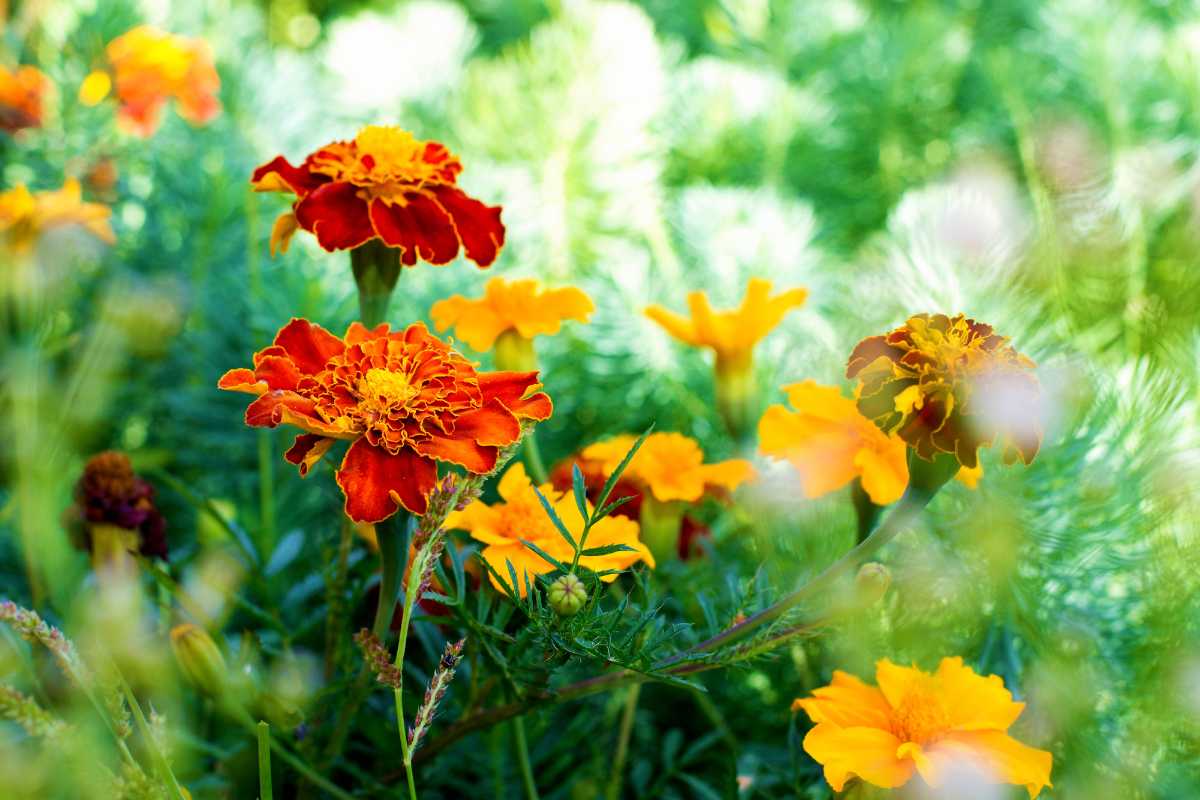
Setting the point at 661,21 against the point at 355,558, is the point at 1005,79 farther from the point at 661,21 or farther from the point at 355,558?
the point at 355,558

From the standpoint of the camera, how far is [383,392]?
0.29 m

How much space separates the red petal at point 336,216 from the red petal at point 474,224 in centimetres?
3

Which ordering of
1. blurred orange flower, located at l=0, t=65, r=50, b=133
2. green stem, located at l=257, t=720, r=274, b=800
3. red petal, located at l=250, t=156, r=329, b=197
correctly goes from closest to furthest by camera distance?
green stem, located at l=257, t=720, r=274, b=800, red petal, located at l=250, t=156, r=329, b=197, blurred orange flower, located at l=0, t=65, r=50, b=133

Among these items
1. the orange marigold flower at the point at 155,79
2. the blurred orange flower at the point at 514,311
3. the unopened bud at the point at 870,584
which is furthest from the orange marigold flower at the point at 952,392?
the orange marigold flower at the point at 155,79

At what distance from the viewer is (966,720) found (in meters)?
0.34

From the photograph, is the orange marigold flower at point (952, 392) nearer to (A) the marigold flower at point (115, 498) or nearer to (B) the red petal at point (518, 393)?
(B) the red petal at point (518, 393)

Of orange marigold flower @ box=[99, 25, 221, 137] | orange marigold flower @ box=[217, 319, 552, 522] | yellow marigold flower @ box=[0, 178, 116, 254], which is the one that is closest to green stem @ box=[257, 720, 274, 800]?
orange marigold flower @ box=[217, 319, 552, 522]

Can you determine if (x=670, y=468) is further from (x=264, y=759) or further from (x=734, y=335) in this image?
(x=264, y=759)

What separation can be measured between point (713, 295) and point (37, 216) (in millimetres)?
357

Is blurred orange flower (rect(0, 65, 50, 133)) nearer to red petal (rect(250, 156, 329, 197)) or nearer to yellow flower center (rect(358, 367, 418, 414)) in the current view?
red petal (rect(250, 156, 329, 197))

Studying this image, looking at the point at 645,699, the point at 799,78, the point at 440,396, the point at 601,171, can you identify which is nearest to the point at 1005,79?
the point at 799,78

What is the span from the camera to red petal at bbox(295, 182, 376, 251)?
34cm

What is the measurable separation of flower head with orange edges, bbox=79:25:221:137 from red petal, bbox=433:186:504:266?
16.1 inches

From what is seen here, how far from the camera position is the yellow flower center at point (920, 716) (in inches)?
12.9
